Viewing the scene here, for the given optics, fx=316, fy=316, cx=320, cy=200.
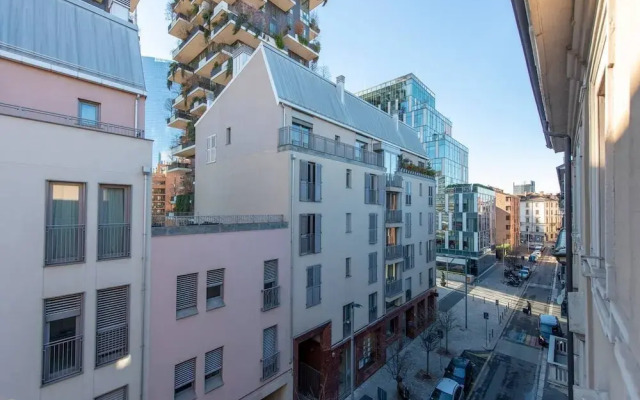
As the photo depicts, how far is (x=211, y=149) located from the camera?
68.1ft

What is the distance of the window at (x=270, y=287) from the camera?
14.0 metres

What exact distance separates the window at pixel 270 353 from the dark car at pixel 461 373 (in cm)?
1116

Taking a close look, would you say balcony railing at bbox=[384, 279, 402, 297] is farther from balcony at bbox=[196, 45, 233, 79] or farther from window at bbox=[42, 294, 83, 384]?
balcony at bbox=[196, 45, 233, 79]

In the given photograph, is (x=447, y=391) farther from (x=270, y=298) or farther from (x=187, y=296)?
(x=187, y=296)

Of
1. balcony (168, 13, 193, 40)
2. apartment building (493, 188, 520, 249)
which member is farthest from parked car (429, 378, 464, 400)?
apartment building (493, 188, 520, 249)

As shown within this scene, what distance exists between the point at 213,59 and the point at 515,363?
32599 mm

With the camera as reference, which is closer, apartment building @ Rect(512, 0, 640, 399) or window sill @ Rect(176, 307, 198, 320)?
apartment building @ Rect(512, 0, 640, 399)

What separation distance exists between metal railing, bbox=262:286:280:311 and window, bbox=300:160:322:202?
4577 mm

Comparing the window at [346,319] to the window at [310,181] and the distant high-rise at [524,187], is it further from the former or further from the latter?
the distant high-rise at [524,187]

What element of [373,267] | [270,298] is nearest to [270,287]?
[270,298]

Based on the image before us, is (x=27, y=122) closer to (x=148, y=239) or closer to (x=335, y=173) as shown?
(x=148, y=239)

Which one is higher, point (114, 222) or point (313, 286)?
point (114, 222)

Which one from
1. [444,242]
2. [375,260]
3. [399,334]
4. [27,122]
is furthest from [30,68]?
[444,242]

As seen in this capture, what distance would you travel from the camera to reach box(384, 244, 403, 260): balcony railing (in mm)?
22734
